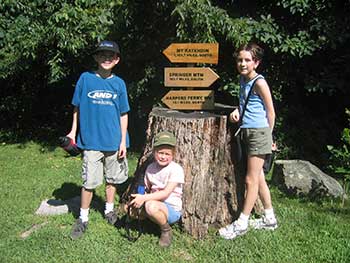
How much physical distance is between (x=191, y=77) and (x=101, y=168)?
1.23 metres

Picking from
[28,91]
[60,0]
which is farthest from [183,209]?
[28,91]

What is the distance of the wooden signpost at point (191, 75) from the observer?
14.6 ft

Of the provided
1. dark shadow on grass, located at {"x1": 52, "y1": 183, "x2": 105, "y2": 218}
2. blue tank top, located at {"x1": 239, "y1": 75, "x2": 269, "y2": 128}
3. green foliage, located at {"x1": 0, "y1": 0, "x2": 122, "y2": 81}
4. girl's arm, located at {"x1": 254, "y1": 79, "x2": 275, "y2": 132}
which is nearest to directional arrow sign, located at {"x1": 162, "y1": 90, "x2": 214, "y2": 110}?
blue tank top, located at {"x1": 239, "y1": 75, "x2": 269, "y2": 128}

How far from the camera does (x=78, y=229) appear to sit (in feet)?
13.4

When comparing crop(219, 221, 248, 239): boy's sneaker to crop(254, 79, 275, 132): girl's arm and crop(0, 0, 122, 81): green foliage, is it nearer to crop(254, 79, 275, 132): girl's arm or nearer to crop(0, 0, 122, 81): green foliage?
crop(254, 79, 275, 132): girl's arm

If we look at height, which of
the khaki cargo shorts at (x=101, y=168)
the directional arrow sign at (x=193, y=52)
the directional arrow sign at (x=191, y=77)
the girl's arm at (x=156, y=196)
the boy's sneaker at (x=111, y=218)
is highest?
the directional arrow sign at (x=193, y=52)

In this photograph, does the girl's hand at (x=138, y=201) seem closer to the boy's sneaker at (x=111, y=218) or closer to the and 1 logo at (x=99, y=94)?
the boy's sneaker at (x=111, y=218)

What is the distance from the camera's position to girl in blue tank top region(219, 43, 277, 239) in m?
3.87

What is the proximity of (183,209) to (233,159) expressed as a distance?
66 centimetres

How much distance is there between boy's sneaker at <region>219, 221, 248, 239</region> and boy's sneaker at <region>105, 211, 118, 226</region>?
1.00 meters

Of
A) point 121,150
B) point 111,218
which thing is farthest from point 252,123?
point 111,218

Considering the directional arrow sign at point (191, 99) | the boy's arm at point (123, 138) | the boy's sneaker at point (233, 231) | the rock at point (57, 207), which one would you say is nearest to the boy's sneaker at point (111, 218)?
the rock at point (57, 207)

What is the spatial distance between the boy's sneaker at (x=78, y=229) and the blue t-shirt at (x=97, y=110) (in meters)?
0.67

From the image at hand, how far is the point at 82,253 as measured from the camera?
12.4 ft
